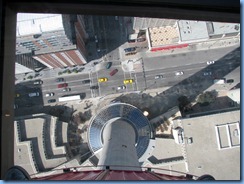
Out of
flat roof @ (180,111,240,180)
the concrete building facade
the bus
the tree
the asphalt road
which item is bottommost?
flat roof @ (180,111,240,180)

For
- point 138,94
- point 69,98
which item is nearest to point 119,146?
point 138,94

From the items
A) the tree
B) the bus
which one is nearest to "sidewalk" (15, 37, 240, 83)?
the bus

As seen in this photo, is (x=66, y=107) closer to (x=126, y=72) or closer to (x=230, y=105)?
(x=126, y=72)

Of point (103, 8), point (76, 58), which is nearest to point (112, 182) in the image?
→ point (103, 8)

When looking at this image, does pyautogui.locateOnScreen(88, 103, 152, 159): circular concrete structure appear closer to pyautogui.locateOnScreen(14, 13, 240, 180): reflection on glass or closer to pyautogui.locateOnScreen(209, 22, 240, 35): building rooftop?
pyautogui.locateOnScreen(14, 13, 240, 180): reflection on glass

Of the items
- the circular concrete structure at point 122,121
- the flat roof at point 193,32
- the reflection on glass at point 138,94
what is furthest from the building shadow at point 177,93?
the flat roof at point 193,32
